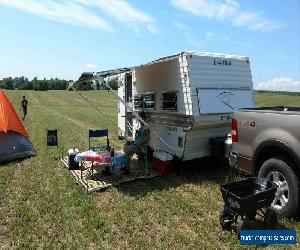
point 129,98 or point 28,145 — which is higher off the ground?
point 129,98

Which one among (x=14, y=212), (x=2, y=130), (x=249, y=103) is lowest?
(x=14, y=212)

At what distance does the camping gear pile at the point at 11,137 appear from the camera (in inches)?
461

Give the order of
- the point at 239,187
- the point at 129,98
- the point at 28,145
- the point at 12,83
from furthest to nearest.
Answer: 1. the point at 12,83
2. the point at 129,98
3. the point at 28,145
4. the point at 239,187

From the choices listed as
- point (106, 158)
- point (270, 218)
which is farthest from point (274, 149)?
point (106, 158)

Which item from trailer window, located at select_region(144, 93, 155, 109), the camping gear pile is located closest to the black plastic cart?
trailer window, located at select_region(144, 93, 155, 109)

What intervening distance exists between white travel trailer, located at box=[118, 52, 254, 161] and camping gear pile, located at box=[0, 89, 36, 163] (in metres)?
4.93

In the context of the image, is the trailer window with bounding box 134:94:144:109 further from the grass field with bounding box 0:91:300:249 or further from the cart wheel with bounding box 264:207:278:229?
the cart wheel with bounding box 264:207:278:229

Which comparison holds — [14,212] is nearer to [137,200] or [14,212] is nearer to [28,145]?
[137,200]

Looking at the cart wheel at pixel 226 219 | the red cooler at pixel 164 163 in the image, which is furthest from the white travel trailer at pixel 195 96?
the cart wheel at pixel 226 219

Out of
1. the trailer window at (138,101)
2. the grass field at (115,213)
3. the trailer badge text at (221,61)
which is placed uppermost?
the trailer badge text at (221,61)

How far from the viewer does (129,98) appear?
1402cm

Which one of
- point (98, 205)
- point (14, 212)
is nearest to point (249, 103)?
point (98, 205)

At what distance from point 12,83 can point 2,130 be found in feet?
391

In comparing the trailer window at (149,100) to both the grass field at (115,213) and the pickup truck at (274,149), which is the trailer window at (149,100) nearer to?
the grass field at (115,213)
